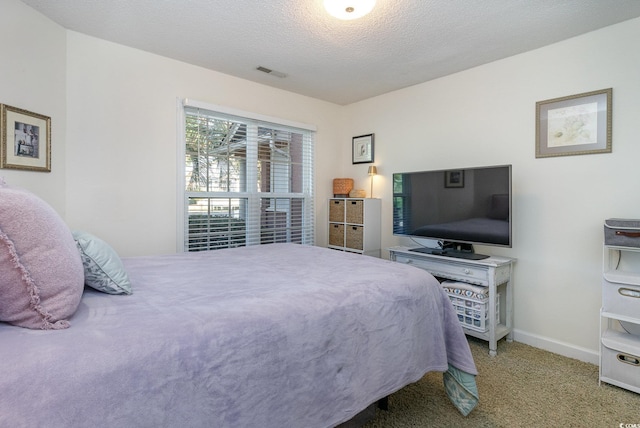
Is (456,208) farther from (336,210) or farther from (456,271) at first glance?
(336,210)

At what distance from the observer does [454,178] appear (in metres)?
2.94

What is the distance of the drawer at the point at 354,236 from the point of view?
3.75 metres

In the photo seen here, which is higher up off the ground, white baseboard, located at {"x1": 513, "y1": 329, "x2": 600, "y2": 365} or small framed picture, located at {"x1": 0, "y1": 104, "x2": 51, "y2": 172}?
small framed picture, located at {"x1": 0, "y1": 104, "x2": 51, "y2": 172}

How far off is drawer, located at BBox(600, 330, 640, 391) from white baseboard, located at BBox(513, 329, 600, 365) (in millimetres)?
387

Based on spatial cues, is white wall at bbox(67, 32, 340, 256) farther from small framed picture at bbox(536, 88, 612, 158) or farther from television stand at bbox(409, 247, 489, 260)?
small framed picture at bbox(536, 88, 612, 158)

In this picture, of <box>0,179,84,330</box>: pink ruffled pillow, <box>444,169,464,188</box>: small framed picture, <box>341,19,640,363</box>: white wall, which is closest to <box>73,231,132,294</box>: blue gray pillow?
<box>0,179,84,330</box>: pink ruffled pillow

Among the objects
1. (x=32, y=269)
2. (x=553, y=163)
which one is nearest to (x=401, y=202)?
(x=553, y=163)

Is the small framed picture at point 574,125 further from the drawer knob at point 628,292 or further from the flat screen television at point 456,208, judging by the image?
the drawer knob at point 628,292

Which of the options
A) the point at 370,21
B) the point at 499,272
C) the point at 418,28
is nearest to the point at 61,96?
the point at 370,21

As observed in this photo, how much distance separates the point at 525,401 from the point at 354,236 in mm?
2225

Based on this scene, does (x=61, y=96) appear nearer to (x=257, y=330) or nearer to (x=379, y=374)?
(x=257, y=330)

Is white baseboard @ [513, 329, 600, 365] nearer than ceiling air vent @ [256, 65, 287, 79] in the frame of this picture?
Yes

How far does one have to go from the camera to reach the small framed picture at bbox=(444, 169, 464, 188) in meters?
2.89

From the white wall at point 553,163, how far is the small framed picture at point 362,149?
0.82 meters
